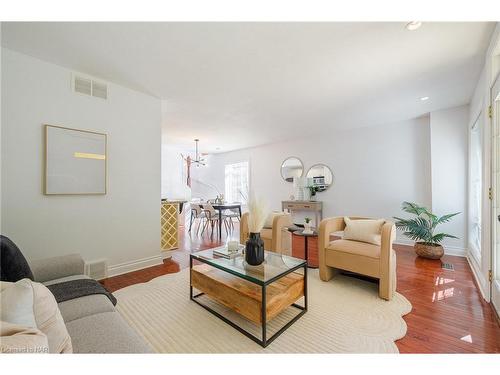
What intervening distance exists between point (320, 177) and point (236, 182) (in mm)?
2964

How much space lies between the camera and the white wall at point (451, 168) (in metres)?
3.39

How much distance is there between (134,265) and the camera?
2861 mm

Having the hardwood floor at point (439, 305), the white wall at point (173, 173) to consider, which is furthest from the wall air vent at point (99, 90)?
the white wall at point (173, 173)

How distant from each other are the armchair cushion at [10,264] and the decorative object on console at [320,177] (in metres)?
4.89

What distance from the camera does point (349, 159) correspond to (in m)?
4.79

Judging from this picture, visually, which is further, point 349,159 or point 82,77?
point 349,159

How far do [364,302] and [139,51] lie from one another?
318cm

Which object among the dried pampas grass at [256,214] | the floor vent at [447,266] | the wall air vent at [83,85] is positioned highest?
the wall air vent at [83,85]

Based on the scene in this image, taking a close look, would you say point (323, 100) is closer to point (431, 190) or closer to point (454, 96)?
point (454, 96)

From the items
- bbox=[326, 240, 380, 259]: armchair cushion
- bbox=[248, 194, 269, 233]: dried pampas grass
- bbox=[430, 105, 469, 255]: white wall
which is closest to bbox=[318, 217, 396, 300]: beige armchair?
bbox=[326, 240, 380, 259]: armchair cushion

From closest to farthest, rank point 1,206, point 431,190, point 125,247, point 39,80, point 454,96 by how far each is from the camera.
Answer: point 1,206 < point 39,80 < point 125,247 < point 454,96 < point 431,190

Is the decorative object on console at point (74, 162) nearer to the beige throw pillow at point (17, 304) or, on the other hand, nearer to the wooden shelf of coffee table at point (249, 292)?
the wooden shelf of coffee table at point (249, 292)

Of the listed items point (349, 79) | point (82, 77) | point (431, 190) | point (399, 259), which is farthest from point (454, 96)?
point (82, 77)

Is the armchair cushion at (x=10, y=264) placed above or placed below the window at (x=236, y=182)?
below
